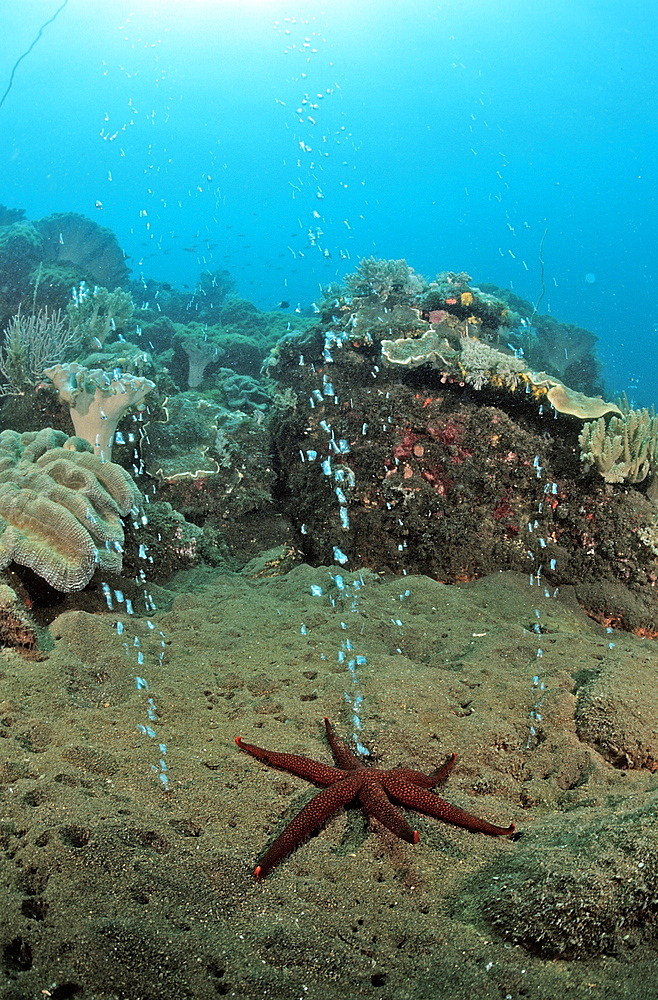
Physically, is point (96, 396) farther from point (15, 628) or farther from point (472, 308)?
point (472, 308)

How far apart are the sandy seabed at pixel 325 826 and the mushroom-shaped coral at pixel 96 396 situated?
11.3 feet

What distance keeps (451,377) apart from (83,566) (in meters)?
4.97

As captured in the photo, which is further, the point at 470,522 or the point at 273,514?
the point at 273,514

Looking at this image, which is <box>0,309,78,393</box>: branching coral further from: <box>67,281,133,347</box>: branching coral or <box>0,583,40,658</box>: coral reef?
<box>0,583,40,658</box>: coral reef

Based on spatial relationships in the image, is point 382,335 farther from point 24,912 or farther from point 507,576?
point 24,912

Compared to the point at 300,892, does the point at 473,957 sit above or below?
above

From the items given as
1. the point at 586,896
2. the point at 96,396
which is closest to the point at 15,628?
the point at 586,896

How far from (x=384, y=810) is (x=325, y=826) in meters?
0.33

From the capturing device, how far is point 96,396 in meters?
6.93

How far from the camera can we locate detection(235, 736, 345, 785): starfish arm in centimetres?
283

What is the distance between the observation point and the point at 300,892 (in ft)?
7.36

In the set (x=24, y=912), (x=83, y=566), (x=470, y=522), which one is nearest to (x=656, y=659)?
(x=470, y=522)

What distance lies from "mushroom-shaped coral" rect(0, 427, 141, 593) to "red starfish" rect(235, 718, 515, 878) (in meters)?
2.39

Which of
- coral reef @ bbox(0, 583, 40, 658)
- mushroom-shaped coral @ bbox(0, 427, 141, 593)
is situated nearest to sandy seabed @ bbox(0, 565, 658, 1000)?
coral reef @ bbox(0, 583, 40, 658)
